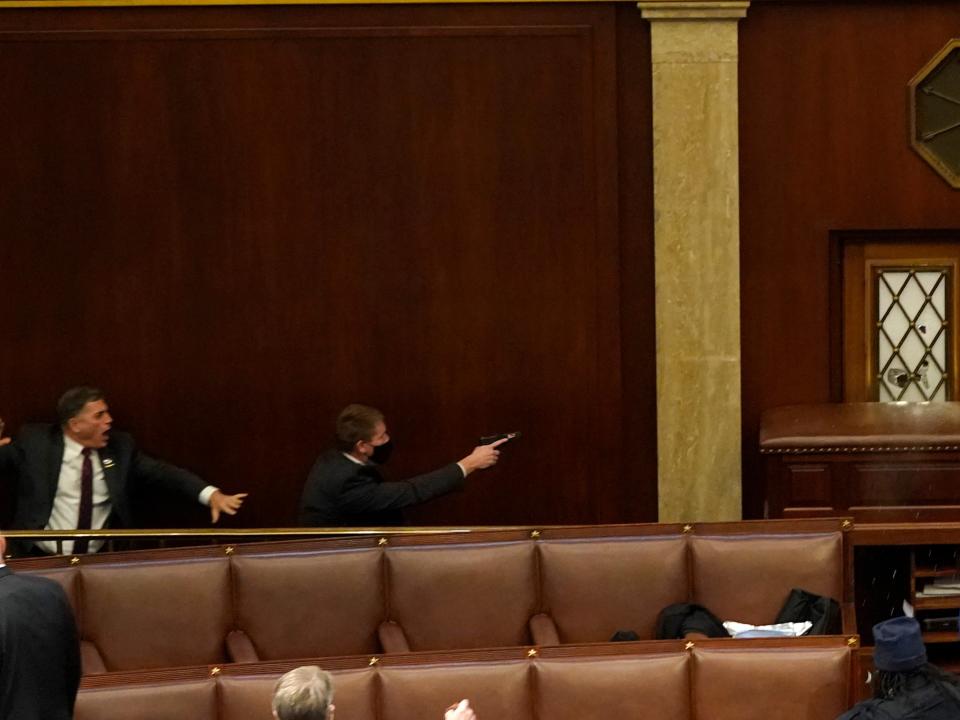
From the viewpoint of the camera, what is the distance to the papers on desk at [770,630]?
5.68 meters

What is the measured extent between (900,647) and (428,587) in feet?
6.53

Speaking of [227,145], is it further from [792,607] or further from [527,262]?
[792,607]

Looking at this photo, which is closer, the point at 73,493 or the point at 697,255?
the point at 73,493

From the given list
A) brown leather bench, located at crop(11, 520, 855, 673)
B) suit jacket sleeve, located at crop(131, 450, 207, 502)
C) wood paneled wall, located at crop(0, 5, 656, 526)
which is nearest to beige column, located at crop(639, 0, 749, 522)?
wood paneled wall, located at crop(0, 5, 656, 526)

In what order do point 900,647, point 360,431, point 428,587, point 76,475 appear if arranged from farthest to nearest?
point 76,475 < point 360,431 < point 428,587 < point 900,647

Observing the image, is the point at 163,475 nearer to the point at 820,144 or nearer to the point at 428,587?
the point at 428,587

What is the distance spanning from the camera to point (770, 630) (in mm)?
5734

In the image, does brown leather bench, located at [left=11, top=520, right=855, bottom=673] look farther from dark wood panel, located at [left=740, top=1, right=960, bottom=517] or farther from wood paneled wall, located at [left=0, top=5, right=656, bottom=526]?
dark wood panel, located at [left=740, top=1, right=960, bottom=517]

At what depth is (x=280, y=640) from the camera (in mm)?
6078

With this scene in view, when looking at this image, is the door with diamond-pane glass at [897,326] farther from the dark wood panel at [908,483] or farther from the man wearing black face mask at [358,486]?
the man wearing black face mask at [358,486]

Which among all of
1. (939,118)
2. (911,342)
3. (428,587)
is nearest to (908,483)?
(911,342)

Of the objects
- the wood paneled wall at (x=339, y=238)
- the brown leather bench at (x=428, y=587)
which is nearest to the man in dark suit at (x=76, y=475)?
the wood paneled wall at (x=339, y=238)

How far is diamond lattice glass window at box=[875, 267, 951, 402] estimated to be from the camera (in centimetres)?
812

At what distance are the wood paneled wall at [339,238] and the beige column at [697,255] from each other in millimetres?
123
